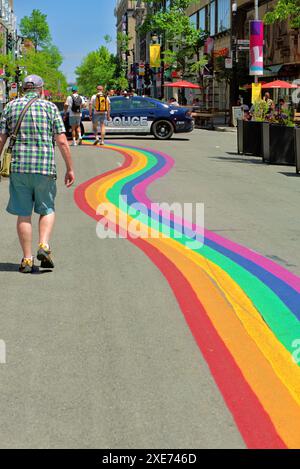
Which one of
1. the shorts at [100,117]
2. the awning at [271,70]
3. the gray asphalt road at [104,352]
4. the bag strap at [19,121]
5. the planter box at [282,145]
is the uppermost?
the awning at [271,70]

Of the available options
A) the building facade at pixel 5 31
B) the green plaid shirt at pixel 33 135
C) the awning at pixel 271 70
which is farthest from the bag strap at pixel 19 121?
the building facade at pixel 5 31

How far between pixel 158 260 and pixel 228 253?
788 mm

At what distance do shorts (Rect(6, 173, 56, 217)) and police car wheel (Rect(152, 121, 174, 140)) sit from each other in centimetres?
2239

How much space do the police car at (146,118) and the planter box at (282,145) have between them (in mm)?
9842

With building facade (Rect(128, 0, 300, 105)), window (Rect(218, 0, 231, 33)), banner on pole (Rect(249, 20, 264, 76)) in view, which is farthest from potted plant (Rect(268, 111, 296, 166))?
window (Rect(218, 0, 231, 33))

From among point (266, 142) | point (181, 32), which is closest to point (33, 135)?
point (266, 142)

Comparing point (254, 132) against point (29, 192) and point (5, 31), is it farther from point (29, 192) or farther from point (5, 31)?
point (5, 31)

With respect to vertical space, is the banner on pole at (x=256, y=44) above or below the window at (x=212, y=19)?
below

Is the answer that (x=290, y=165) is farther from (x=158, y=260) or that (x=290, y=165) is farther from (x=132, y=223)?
(x=158, y=260)

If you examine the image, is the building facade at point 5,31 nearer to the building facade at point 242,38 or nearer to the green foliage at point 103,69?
the green foliage at point 103,69

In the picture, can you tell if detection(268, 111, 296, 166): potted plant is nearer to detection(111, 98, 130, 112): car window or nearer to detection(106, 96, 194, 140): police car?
detection(106, 96, 194, 140): police car

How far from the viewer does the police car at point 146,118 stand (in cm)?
2872

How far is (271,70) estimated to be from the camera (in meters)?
48.5

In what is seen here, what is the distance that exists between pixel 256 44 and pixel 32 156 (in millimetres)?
29547
